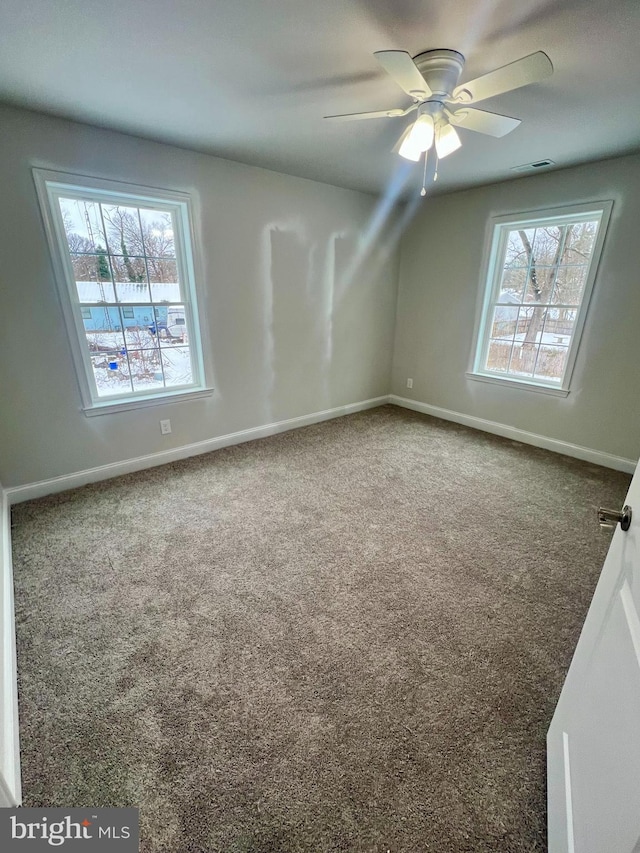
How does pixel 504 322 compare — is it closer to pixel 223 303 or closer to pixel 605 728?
pixel 223 303

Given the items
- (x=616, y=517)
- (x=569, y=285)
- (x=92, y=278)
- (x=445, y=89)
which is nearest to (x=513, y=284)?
(x=569, y=285)

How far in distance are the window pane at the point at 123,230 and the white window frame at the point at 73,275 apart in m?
0.06

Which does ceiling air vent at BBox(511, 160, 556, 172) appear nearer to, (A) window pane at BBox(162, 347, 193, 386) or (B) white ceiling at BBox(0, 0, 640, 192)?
(B) white ceiling at BBox(0, 0, 640, 192)

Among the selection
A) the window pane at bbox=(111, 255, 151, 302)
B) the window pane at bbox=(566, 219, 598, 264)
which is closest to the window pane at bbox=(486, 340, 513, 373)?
the window pane at bbox=(566, 219, 598, 264)

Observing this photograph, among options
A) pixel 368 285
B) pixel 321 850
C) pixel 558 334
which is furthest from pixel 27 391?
pixel 558 334

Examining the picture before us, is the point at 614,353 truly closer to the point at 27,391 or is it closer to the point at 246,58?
the point at 246,58

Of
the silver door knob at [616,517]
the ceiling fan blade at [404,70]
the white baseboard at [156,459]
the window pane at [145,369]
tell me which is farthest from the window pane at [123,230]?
the silver door knob at [616,517]

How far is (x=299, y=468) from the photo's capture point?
10.4 ft

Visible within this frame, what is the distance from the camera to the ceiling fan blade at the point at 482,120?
173 centimetres

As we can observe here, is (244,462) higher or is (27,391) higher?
(27,391)

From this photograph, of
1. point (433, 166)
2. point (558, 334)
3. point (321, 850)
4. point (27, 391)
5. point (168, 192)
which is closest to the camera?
point (321, 850)

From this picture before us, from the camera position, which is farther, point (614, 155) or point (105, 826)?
point (614, 155)

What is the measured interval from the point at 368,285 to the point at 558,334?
6.66 feet

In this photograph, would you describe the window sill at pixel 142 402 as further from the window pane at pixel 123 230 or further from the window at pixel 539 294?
the window at pixel 539 294
